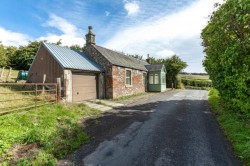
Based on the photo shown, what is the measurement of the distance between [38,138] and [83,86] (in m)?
8.92

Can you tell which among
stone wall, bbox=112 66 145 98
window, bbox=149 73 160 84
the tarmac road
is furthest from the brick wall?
the tarmac road

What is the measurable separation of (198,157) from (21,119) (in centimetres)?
→ 664

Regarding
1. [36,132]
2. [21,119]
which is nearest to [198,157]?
[36,132]

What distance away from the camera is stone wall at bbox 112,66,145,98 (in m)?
16.9

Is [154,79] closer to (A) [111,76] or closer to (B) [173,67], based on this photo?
(B) [173,67]

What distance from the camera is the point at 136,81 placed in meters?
22.1

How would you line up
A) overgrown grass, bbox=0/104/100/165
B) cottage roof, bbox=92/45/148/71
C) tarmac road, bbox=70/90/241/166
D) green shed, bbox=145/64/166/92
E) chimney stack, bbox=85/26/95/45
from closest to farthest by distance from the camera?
1. tarmac road, bbox=70/90/241/166
2. overgrown grass, bbox=0/104/100/165
3. cottage roof, bbox=92/45/148/71
4. chimney stack, bbox=85/26/95/45
5. green shed, bbox=145/64/166/92

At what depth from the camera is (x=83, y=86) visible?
1443 cm

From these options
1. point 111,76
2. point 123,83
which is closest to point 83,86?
point 111,76

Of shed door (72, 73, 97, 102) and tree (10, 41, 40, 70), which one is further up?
tree (10, 41, 40, 70)

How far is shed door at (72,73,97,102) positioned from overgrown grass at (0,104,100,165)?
5.18 m

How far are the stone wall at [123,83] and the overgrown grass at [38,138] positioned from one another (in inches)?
343

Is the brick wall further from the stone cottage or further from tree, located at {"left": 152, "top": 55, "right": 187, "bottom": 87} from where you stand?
tree, located at {"left": 152, "top": 55, "right": 187, "bottom": 87}

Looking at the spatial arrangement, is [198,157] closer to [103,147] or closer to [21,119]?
[103,147]
